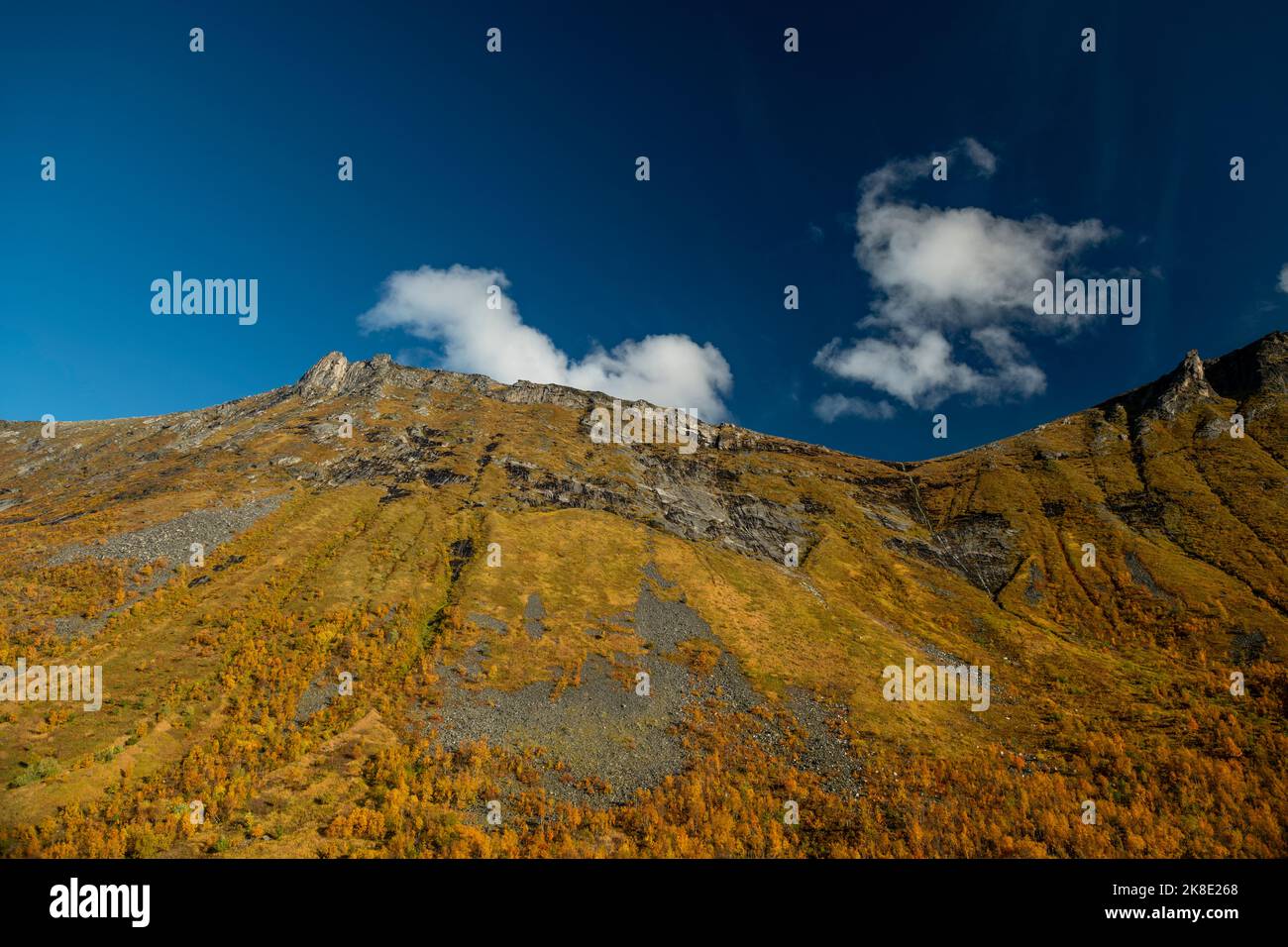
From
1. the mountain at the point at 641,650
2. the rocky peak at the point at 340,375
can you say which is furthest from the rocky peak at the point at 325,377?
the mountain at the point at 641,650

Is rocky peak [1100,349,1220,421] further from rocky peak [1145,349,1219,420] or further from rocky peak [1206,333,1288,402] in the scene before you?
rocky peak [1206,333,1288,402]

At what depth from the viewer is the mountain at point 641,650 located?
30.3m

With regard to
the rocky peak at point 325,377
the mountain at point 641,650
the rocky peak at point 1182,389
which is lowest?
the mountain at point 641,650

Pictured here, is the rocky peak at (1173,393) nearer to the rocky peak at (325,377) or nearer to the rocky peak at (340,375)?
the rocky peak at (340,375)

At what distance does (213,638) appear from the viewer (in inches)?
1766

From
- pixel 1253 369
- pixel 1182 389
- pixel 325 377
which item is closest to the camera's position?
pixel 1253 369

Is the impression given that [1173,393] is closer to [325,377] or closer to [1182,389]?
[1182,389]

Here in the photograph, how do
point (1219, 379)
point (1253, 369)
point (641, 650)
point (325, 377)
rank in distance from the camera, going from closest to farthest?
1. point (641, 650)
2. point (1253, 369)
3. point (1219, 379)
4. point (325, 377)

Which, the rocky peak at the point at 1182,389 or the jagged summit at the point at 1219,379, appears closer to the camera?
the jagged summit at the point at 1219,379

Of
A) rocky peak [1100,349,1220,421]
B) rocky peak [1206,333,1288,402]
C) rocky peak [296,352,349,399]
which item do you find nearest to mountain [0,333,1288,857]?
rocky peak [1206,333,1288,402]

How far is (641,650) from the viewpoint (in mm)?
54938

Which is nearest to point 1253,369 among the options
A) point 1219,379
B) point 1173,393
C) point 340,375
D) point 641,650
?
point 1219,379
